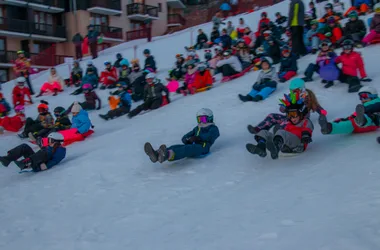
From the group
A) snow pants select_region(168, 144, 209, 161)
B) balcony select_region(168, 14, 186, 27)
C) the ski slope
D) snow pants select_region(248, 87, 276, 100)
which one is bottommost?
the ski slope

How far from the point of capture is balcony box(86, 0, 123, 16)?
38938 mm

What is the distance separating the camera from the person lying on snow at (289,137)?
20.9 feet

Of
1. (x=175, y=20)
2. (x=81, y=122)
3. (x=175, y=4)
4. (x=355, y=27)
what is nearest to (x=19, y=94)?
(x=81, y=122)

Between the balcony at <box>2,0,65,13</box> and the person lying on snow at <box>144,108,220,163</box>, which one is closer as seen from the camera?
the person lying on snow at <box>144,108,220,163</box>

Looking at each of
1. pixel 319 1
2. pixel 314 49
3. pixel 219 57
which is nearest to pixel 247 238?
pixel 314 49

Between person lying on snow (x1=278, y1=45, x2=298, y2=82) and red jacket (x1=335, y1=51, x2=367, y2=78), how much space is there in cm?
188

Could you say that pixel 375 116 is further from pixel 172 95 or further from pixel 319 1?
pixel 319 1

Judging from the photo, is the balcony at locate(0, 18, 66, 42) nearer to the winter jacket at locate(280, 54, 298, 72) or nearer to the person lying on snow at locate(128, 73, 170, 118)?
the person lying on snow at locate(128, 73, 170, 118)

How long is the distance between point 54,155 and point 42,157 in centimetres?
29

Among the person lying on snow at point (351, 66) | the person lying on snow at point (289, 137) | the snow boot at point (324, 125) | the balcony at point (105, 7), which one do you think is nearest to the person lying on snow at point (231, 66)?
the person lying on snow at point (351, 66)

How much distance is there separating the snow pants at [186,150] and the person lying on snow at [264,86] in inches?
144

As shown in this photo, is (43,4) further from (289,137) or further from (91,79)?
(289,137)

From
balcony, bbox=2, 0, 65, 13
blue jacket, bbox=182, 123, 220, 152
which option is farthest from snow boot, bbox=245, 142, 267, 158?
balcony, bbox=2, 0, 65, 13

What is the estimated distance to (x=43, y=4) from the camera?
122 ft
